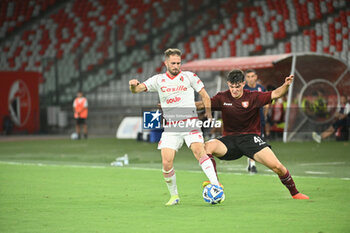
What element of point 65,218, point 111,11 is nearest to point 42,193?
point 65,218

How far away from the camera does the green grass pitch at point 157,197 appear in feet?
24.6

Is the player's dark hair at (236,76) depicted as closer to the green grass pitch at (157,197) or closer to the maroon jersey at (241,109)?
the maroon jersey at (241,109)

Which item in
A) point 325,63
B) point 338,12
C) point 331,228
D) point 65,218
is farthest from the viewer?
point 338,12

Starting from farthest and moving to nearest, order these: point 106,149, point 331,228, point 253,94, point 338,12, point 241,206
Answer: point 338,12 < point 106,149 < point 253,94 < point 241,206 < point 331,228

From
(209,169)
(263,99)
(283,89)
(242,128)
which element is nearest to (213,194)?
(209,169)

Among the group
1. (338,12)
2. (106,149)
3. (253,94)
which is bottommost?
(106,149)

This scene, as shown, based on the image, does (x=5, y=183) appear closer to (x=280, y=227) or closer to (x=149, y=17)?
(x=280, y=227)

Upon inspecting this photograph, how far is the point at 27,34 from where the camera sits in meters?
36.9

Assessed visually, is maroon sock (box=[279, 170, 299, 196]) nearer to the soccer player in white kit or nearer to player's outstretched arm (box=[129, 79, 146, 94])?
the soccer player in white kit

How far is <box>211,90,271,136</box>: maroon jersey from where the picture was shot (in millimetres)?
9594

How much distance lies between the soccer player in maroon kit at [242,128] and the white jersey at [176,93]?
387 mm

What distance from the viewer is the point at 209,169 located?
29.8 feet

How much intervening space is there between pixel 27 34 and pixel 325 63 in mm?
18916

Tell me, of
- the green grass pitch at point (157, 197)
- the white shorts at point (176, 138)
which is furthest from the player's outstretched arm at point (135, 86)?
the green grass pitch at point (157, 197)
